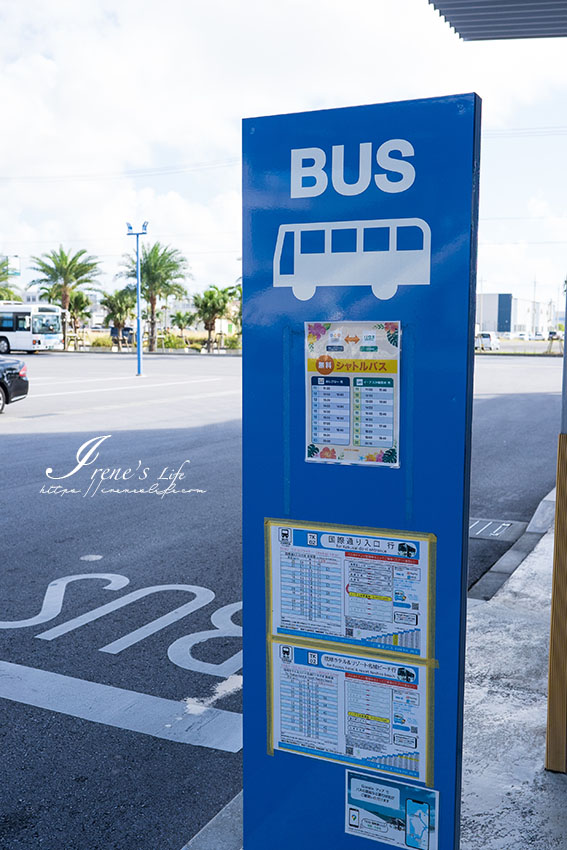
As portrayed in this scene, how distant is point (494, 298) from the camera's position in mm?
157250

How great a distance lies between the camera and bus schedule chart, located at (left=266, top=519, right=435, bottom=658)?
8.22 ft

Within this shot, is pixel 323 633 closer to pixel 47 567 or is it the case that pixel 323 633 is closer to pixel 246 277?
pixel 246 277

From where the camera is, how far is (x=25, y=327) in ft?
167

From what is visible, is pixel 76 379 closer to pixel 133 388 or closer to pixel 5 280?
pixel 133 388

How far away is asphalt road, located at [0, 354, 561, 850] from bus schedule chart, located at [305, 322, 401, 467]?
187 cm

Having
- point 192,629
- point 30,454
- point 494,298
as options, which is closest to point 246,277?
point 192,629

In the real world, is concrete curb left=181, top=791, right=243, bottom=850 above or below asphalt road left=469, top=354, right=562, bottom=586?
below

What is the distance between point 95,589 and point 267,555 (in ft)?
13.4

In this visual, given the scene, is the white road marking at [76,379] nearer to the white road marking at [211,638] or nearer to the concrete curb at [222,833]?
the white road marking at [211,638]

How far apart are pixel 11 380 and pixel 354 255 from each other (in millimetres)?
15995

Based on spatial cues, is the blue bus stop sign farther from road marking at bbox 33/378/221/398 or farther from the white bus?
the white bus

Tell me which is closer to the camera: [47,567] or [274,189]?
[274,189]

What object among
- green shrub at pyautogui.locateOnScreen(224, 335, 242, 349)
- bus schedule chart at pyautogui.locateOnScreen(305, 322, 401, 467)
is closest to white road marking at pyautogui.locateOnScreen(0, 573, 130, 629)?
bus schedule chart at pyautogui.locateOnScreen(305, 322, 401, 467)

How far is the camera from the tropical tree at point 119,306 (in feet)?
201
